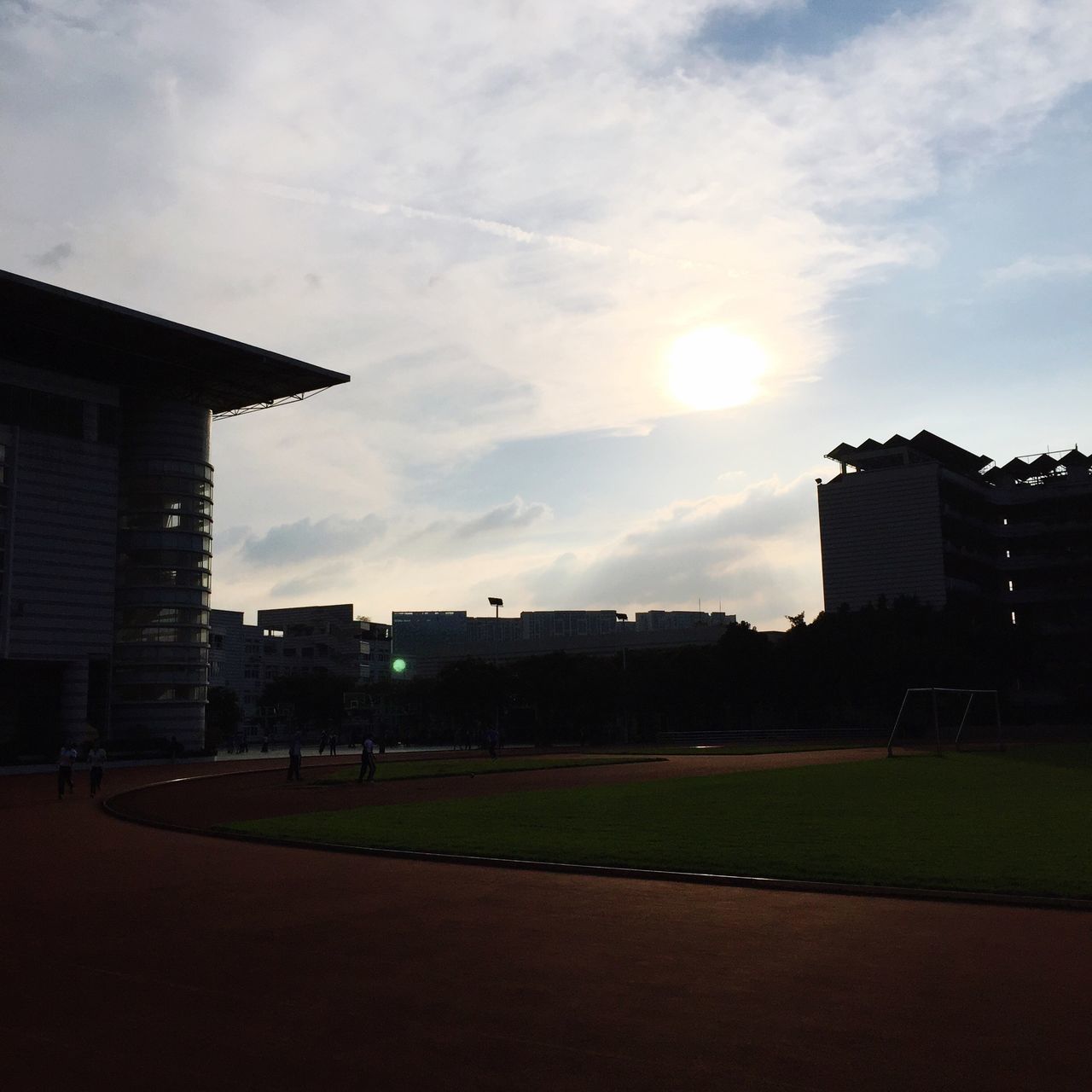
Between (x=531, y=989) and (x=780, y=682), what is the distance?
7507 centimetres

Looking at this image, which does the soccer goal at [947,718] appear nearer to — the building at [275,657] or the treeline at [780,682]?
the treeline at [780,682]

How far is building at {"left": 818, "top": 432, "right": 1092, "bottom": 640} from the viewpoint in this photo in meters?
94.2

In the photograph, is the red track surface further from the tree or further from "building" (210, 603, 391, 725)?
"building" (210, 603, 391, 725)

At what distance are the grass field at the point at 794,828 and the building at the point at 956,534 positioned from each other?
60.9 meters

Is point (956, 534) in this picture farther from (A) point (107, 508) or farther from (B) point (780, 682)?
(A) point (107, 508)

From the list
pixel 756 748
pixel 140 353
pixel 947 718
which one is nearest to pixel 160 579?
pixel 140 353

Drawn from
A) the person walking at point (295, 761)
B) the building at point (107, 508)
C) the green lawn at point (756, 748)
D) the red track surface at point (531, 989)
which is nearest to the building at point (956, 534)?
the green lawn at point (756, 748)

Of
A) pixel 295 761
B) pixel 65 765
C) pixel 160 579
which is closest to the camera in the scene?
pixel 65 765

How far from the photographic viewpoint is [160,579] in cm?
7706

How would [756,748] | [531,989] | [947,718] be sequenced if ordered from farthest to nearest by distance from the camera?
[947,718]
[756,748]
[531,989]

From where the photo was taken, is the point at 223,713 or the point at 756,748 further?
the point at 223,713

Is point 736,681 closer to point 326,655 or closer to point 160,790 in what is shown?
point 160,790

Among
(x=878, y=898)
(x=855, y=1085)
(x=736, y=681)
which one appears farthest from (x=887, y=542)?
(x=855, y=1085)

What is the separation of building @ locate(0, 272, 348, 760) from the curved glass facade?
0.29 feet
